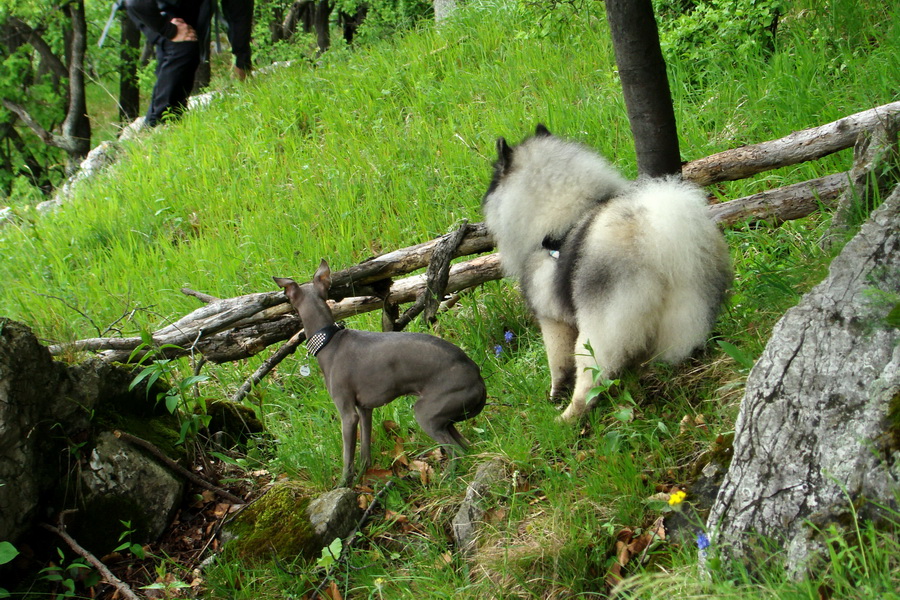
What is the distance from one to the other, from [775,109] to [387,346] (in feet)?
12.6

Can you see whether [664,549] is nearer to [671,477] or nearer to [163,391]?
[671,477]

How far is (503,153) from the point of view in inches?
173

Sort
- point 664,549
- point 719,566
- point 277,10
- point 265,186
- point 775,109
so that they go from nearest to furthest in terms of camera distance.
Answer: point 719,566 → point 664,549 → point 775,109 → point 265,186 → point 277,10

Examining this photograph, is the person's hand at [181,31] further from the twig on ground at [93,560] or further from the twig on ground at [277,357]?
the twig on ground at [93,560]

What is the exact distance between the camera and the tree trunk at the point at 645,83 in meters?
4.17

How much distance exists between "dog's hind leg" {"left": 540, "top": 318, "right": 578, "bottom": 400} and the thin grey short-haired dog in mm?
596

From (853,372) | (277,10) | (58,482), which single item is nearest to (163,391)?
(58,482)

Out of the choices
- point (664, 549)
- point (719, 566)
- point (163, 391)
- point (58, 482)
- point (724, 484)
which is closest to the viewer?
point (719, 566)

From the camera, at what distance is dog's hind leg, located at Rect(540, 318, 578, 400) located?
13.7 feet

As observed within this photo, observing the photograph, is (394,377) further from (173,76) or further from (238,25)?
(238,25)

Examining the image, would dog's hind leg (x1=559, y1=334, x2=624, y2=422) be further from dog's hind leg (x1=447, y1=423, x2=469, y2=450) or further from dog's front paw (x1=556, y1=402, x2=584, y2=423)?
dog's hind leg (x1=447, y1=423, x2=469, y2=450)

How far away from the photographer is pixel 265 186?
798 centimetres

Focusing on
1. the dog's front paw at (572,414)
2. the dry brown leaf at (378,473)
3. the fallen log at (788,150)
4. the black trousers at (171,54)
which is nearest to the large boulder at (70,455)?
the dry brown leaf at (378,473)

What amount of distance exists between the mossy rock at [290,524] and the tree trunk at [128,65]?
13861 mm
